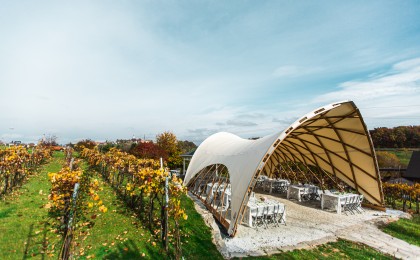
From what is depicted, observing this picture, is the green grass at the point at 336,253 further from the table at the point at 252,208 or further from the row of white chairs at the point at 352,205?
the row of white chairs at the point at 352,205

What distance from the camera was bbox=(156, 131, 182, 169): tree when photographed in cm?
2548

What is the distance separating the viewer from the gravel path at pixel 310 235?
273 inches

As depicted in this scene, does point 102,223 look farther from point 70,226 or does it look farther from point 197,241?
point 70,226

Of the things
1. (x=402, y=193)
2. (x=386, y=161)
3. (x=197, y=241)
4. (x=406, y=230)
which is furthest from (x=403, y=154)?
(x=197, y=241)

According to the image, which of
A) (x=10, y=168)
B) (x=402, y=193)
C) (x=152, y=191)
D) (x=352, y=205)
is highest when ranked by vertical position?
(x=152, y=191)

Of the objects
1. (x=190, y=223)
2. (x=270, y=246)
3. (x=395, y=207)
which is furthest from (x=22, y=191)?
(x=395, y=207)

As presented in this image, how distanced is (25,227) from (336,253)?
29.7 ft

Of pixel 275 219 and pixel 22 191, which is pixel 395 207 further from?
pixel 22 191

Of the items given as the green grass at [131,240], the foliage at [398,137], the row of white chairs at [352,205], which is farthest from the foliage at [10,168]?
the foliage at [398,137]

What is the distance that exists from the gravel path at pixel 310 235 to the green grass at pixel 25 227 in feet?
15.2

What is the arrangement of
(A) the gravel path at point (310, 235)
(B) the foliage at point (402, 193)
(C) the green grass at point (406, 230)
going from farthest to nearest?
(B) the foliage at point (402, 193) < (C) the green grass at point (406, 230) < (A) the gravel path at point (310, 235)

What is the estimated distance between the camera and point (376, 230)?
8797mm

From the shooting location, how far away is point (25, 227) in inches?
265

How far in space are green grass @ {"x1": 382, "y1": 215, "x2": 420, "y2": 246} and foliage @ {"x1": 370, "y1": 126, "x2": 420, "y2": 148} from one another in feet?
137
